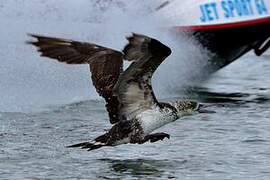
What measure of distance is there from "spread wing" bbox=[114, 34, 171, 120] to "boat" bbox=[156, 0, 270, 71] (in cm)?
476

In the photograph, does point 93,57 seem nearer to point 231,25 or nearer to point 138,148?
point 138,148

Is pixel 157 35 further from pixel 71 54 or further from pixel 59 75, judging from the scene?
pixel 71 54

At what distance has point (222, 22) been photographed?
12742 mm

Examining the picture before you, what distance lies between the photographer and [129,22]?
42.7 ft

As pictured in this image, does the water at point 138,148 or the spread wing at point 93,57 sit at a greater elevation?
the spread wing at point 93,57

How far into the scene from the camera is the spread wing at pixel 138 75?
750 cm

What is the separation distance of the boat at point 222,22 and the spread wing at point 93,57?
489cm

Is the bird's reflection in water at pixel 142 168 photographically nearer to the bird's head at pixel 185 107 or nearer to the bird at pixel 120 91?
the bird at pixel 120 91

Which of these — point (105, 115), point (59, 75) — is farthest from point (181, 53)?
point (105, 115)

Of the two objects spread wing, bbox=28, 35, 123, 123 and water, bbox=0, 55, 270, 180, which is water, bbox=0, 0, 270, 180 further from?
spread wing, bbox=28, 35, 123, 123

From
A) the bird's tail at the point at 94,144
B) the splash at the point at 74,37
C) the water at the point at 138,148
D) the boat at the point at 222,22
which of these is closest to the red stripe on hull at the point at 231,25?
the boat at the point at 222,22

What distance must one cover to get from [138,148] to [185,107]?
27.5 inches

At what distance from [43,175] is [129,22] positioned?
5.65 metres

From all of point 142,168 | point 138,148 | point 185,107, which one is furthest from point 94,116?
point 142,168
